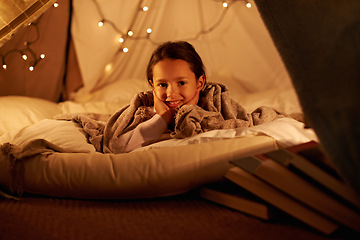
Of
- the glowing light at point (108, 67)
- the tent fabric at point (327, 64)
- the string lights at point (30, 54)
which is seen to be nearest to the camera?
the tent fabric at point (327, 64)

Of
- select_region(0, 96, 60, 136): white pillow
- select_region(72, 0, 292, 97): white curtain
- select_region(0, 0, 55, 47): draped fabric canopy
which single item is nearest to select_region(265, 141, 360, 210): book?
select_region(0, 0, 55, 47): draped fabric canopy

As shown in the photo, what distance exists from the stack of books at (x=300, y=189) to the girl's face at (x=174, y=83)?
0.56 m

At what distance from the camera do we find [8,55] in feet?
6.21

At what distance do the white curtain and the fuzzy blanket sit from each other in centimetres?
80

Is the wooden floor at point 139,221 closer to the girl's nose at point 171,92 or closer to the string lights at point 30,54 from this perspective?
the girl's nose at point 171,92

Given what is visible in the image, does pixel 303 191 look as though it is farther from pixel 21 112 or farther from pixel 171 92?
pixel 21 112

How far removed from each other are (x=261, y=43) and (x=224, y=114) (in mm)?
1099

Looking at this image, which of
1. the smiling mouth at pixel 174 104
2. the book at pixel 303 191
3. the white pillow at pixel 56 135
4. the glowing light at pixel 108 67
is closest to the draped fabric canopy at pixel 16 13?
the white pillow at pixel 56 135

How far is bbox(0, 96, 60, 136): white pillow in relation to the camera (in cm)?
Answer: 165

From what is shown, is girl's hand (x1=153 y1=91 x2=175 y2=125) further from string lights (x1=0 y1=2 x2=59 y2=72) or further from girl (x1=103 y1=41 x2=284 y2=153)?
string lights (x1=0 y1=2 x2=59 y2=72)

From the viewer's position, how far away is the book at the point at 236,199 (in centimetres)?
76

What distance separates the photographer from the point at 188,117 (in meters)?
1.21

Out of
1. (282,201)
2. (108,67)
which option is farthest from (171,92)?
(108,67)

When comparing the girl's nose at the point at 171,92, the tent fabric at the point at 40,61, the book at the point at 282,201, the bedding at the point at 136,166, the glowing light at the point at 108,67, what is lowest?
the book at the point at 282,201
